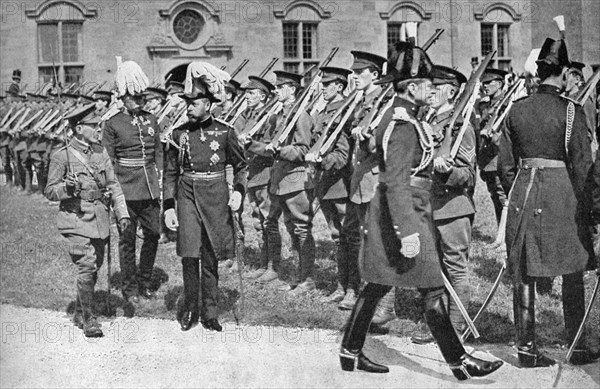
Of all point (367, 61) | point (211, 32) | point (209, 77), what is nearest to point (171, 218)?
point (209, 77)

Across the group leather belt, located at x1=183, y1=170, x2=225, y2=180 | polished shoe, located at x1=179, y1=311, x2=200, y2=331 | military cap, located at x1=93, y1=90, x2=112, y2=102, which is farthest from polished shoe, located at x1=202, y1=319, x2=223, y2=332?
military cap, located at x1=93, y1=90, x2=112, y2=102

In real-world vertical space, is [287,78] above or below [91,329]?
above

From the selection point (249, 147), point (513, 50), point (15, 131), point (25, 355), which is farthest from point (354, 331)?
point (513, 50)

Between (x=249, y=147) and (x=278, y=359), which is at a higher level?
(x=249, y=147)

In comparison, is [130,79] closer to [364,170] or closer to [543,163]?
[364,170]

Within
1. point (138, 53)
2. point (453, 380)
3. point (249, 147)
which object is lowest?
point (453, 380)

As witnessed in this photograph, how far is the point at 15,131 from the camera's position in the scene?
56.9 ft

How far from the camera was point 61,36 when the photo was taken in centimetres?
2059

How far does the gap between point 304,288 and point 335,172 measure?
124cm

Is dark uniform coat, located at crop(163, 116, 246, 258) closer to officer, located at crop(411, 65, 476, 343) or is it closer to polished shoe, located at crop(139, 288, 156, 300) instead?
polished shoe, located at crop(139, 288, 156, 300)

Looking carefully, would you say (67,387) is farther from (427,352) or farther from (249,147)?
(249,147)

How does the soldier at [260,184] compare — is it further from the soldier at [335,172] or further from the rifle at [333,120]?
the rifle at [333,120]

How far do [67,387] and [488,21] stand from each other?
63.7 ft

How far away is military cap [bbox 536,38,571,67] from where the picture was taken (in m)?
5.66
